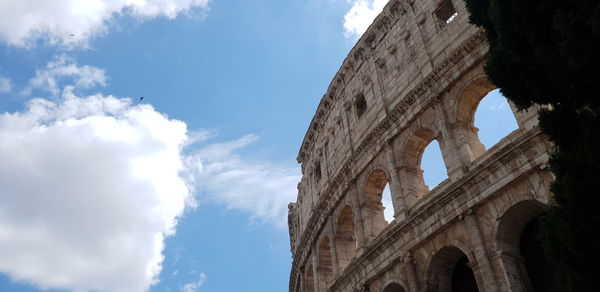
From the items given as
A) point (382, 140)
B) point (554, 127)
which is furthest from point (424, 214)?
point (554, 127)

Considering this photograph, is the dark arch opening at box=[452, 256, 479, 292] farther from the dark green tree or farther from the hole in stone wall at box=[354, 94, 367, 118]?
the hole in stone wall at box=[354, 94, 367, 118]

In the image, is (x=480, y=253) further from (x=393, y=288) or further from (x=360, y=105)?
(x=360, y=105)

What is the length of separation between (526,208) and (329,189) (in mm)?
8513

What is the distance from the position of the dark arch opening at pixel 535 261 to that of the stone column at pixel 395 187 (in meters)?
3.23

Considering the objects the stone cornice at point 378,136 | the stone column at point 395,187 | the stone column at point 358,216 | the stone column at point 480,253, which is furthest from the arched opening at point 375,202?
the stone column at point 480,253

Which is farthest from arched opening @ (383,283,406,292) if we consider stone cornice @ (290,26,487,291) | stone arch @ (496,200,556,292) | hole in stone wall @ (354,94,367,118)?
hole in stone wall @ (354,94,367,118)

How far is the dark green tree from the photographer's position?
22.2 ft

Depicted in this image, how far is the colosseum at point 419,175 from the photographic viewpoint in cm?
1180

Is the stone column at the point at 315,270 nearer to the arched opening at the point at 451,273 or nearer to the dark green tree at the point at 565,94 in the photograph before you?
the arched opening at the point at 451,273

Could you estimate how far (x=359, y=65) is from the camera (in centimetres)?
2027

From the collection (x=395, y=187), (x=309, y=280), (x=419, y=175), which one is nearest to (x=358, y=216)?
(x=395, y=187)

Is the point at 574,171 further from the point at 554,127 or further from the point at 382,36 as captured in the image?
the point at 382,36

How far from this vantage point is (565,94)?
7773 millimetres

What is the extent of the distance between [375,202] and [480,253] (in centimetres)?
567
